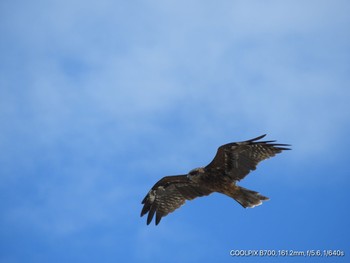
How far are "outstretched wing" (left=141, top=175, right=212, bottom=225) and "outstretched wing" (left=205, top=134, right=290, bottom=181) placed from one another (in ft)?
3.63

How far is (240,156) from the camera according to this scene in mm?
10859

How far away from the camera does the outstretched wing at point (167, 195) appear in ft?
39.1

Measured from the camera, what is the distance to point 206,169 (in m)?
11.0

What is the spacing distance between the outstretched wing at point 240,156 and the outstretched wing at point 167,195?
111 cm

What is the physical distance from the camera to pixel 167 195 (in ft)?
39.9

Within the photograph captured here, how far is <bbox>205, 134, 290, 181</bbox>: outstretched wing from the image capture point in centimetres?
1055

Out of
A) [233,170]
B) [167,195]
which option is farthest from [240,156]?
[167,195]

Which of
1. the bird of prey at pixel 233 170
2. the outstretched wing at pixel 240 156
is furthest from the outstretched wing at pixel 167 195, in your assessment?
the outstretched wing at pixel 240 156

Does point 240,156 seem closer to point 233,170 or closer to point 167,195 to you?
point 233,170

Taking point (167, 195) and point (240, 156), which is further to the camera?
point (167, 195)

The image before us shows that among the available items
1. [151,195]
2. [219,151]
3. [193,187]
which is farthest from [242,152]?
[151,195]

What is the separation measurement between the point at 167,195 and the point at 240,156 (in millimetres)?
2286

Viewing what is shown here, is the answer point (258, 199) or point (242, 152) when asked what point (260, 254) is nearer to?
point (258, 199)

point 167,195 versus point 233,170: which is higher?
point 167,195
